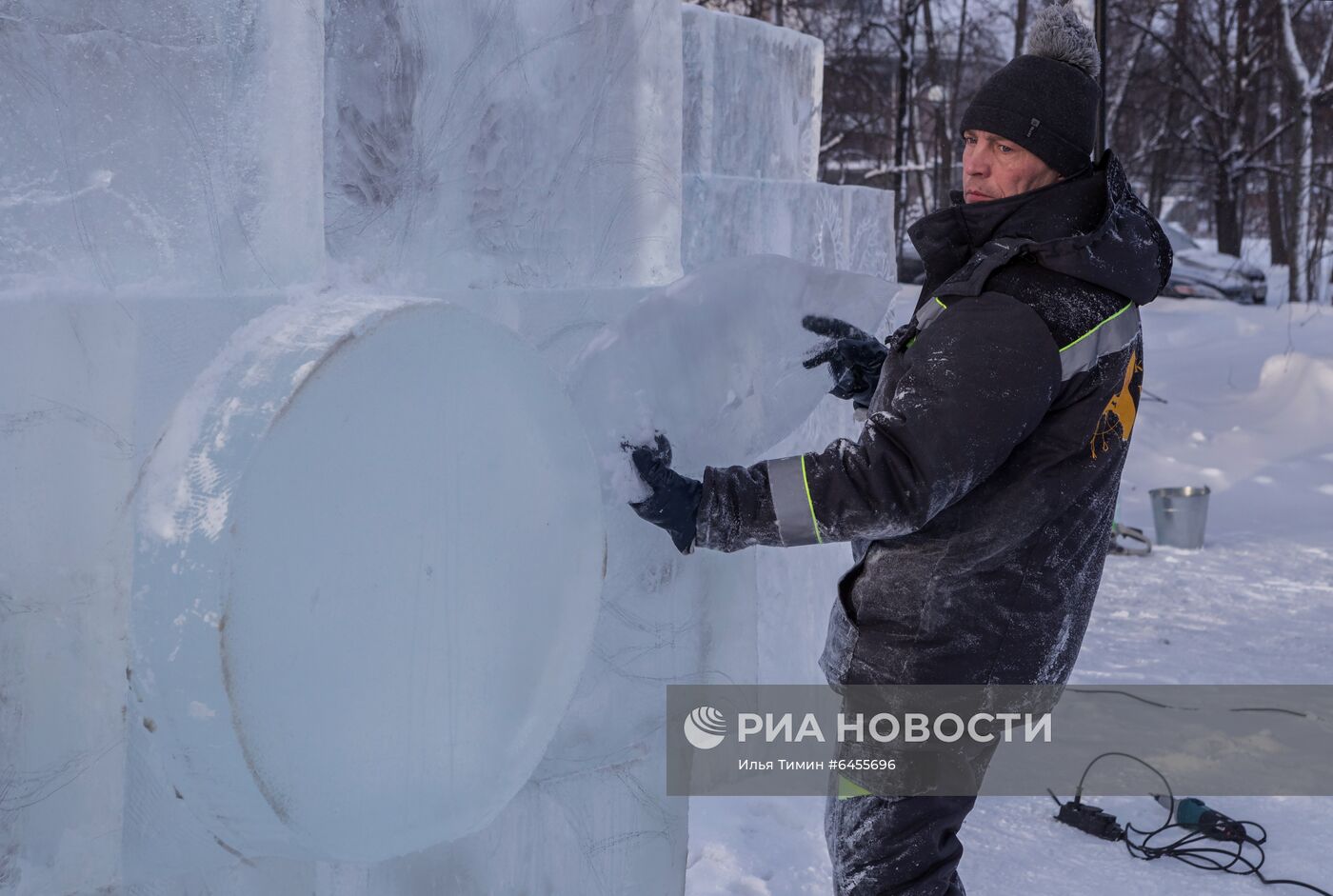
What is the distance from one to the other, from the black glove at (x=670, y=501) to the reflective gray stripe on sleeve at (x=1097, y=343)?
0.54 m

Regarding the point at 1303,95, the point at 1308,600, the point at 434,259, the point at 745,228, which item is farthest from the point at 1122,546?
the point at 1303,95

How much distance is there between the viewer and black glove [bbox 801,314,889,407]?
2.20 metres

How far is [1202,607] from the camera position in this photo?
5.04 m

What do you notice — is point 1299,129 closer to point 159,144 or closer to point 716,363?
point 716,363

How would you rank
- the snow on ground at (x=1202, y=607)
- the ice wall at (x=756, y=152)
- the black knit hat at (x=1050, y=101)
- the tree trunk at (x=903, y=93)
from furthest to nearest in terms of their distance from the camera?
the tree trunk at (x=903, y=93) → the ice wall at (x=756, y=152) → the snow on ground at (x=1202, y=607) → the black knit hat at (x=1050, y=101)

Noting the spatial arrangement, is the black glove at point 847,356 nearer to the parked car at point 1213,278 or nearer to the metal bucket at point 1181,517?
the metal bucket at point 1181,517

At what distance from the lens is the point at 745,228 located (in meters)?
3.13

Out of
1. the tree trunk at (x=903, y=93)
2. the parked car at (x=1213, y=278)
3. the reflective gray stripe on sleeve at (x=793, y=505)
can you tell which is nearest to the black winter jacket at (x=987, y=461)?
the reflective gray stripe on sleeve at (x=793, y=505)

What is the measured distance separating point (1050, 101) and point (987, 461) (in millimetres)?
569

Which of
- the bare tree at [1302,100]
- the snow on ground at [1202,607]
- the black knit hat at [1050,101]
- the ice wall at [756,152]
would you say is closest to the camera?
the black knit hat at [1050,101]

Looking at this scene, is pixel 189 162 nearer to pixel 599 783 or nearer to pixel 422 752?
pixel 422 752

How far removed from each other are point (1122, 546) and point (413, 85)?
5.07 metres

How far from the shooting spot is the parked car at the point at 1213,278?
14945mm

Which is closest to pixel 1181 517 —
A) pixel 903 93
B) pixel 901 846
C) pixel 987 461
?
pixel 901 846
